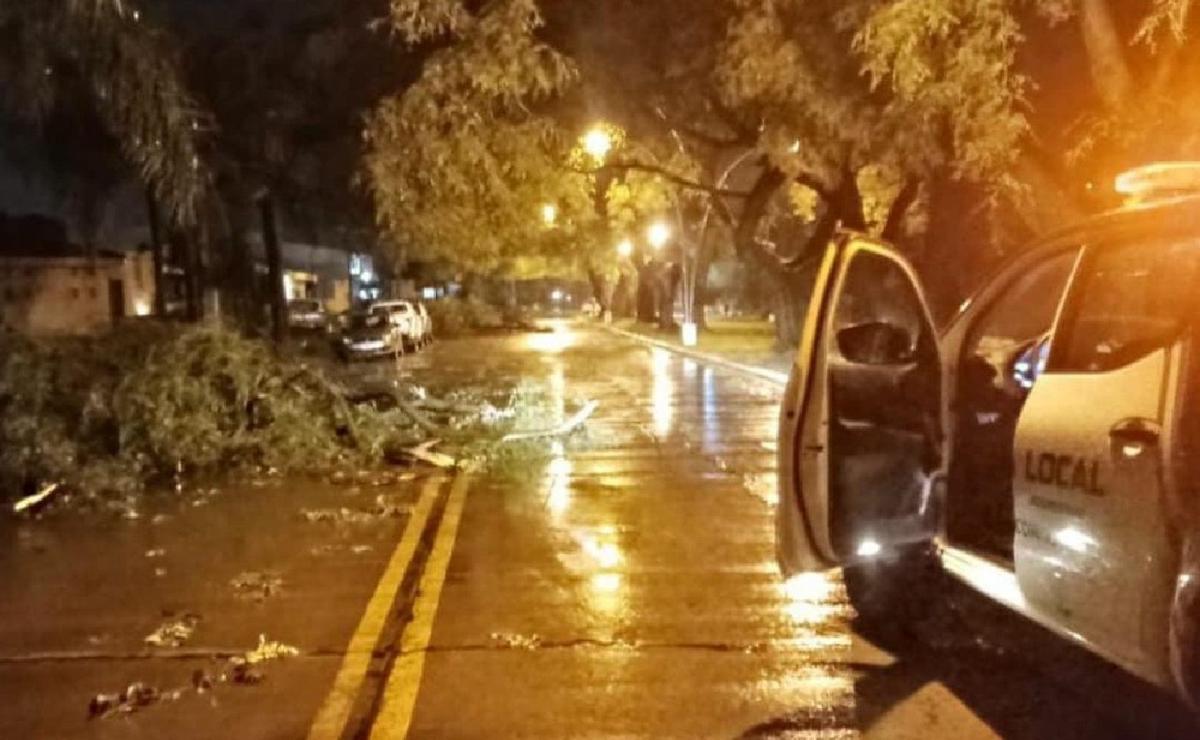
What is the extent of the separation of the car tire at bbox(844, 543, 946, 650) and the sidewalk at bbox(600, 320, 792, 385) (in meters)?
17.5

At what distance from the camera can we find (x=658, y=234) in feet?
153

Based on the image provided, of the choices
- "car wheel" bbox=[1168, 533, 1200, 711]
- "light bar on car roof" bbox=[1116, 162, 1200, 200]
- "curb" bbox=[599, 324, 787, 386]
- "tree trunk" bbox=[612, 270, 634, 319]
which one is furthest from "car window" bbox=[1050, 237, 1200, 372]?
"tree trunk" bbox=[612, 270, 634, 319]

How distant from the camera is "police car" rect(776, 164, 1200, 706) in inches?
182

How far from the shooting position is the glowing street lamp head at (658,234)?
4491 cm

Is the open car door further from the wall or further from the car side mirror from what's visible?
the wall

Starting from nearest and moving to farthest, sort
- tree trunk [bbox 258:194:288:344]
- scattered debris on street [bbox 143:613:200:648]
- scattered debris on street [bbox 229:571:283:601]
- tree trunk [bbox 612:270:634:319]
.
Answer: scattered debris on street [bbox 143:613:200:648] → scattered debris on street [bbox 229:571:283:601] → tree trunk [bbox 258:194:288:344] → tree trunk [bbox 612:270:634:319]

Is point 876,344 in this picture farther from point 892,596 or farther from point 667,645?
point 667,645

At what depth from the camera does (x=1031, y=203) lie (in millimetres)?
15219

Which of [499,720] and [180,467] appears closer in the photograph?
[499,720]

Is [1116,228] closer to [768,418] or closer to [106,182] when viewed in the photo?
[768,418]

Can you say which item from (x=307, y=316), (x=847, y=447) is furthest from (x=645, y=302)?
(x=847, y=447)

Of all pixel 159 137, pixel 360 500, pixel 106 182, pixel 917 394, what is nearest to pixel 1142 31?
pixel 917 394

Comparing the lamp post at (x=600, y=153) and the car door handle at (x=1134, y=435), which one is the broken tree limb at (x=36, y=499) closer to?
the car door handle at (x=1134, y=435)

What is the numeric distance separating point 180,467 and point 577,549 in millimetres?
5062
